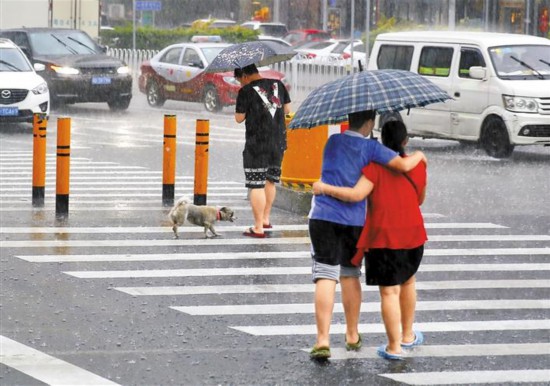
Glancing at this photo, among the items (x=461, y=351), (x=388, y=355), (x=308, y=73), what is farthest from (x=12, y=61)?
(x=388, y=355)

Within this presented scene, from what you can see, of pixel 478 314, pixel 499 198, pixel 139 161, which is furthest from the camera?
pixel 139 161

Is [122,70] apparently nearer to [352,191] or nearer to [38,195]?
[38,195]

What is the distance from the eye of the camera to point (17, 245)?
455 inches

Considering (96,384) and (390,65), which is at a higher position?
(390,65)

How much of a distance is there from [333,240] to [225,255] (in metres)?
3.79

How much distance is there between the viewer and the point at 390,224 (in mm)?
7320

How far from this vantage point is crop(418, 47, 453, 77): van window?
20.7 metres

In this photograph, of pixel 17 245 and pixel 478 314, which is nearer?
pixel 478 314

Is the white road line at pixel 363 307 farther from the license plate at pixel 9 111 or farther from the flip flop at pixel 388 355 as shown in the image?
the license plate at pixel 9 111

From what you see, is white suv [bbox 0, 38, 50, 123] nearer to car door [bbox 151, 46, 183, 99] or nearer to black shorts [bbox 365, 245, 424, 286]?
car door [bbox 151, 46, 183, 99]

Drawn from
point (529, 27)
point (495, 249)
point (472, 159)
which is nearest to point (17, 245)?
point (495, 249)

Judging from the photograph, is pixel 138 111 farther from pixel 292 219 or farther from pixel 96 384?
pixel 96 384

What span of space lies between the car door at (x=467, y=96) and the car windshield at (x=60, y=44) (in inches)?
447

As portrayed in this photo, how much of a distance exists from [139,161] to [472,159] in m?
5.00
